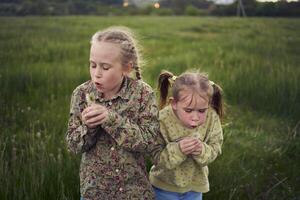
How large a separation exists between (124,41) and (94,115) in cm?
39

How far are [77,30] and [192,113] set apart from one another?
10416 millimetres

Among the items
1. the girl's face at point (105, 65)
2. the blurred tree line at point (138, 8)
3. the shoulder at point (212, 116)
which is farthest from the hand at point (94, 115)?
the blurred tree line at point (138, 8)

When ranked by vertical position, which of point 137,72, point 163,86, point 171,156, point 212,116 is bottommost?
→ point 171,156

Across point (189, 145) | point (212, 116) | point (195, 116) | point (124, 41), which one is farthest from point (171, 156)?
point (124, 41)

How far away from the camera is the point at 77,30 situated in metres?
12.3

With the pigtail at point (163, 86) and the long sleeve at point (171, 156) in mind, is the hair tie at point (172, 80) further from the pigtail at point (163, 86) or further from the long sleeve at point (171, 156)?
the long sleeve at point (171, 156)

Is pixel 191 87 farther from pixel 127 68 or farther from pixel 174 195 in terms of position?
pixel 174 195

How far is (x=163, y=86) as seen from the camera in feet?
8.25

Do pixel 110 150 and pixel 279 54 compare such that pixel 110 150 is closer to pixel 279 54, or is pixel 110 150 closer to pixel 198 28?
pixel 279 54

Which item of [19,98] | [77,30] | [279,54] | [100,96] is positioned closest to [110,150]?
[100,96]

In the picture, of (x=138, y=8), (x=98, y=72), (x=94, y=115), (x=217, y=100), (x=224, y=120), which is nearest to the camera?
(x=94, y=115)

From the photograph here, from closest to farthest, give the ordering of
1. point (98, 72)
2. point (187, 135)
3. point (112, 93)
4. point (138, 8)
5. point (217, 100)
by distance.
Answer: point (98, 72)
point (112, 93)
point (187, 135)
point (217, 100)
point (138, 8)

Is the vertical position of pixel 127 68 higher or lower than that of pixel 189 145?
higher

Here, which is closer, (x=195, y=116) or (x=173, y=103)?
(x=195, y=116)
